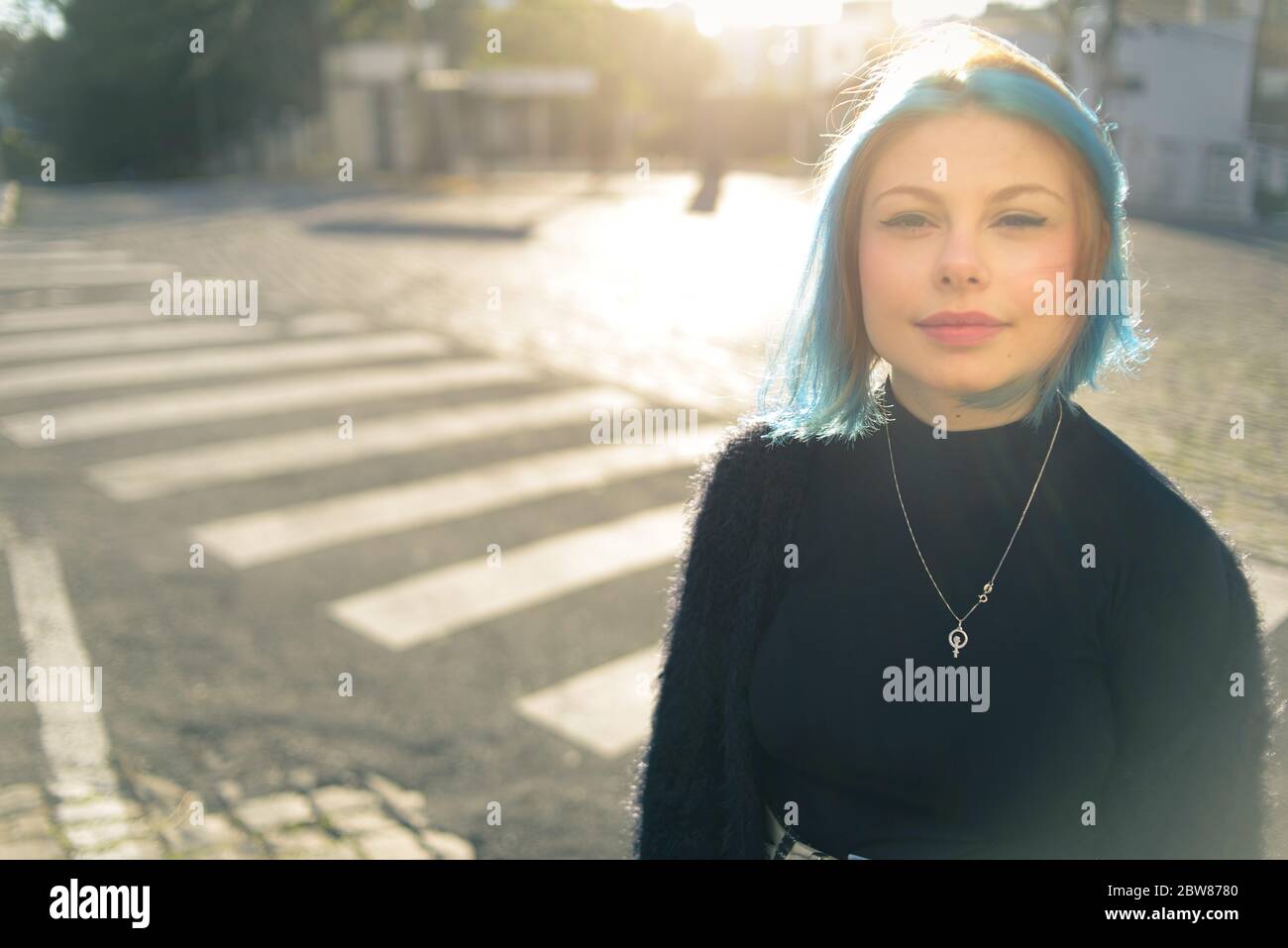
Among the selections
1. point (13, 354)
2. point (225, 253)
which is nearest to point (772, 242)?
point (225, 253)

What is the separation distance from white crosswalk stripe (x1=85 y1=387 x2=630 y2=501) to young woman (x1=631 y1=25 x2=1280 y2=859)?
6300 millimetres

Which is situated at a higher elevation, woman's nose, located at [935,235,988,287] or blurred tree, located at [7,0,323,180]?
blurred tree, located at [7,0,323,180]

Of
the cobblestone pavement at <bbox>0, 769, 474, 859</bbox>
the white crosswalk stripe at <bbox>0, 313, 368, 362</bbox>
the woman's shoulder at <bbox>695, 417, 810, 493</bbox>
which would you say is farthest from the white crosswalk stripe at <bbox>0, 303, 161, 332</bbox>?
the woman's shoulder at <bbox>695, 417, 810, 493</bbox>

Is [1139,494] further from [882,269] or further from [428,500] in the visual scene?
[428,500]

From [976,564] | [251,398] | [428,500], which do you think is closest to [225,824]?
[976,564]

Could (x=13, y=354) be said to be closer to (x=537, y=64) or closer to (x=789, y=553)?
(x=789, y=553)

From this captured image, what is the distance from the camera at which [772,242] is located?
18406 millimetres

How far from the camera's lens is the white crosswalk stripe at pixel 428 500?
6.54 m

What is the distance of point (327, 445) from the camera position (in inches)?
327

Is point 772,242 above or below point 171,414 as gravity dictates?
above

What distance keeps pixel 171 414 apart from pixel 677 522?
178 inches

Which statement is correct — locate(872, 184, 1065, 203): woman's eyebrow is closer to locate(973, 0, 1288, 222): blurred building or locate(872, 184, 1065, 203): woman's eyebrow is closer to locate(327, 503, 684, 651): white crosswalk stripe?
locate(327, 503, 684, 651): white crosswalk stripe

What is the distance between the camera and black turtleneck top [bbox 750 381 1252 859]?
1.66 metres

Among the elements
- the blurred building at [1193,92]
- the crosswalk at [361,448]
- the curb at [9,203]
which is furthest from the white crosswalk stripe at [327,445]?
the blurred building at [1193,92]
